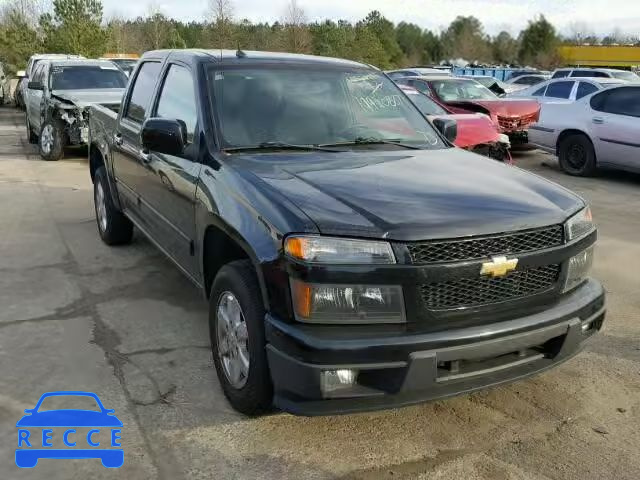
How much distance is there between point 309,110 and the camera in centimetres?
404

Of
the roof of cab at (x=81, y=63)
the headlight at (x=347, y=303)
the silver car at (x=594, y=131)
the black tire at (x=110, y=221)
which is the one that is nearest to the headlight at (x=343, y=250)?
the headlight at (x=347, y=303)

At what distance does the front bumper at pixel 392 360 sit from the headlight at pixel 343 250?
29 cm

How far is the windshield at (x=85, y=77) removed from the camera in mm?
12359

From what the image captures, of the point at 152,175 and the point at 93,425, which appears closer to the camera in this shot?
the point at 93,425

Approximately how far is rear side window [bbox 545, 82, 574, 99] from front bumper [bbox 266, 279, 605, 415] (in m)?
13.3

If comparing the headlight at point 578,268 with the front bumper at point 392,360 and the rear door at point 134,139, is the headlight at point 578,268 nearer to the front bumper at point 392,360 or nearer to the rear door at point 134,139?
the front bumper at point 392,360

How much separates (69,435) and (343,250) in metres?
1.65

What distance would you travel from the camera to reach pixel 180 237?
4.10 meters

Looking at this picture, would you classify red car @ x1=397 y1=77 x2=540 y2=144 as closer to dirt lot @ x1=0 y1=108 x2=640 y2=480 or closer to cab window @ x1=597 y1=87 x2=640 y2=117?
cab window @ x1=597 y1=87 x2=640 y2=117

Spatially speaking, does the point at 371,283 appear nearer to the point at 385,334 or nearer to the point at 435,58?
the point at 385,334

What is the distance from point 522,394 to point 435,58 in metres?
81.4

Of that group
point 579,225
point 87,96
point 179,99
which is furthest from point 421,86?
point 579,225

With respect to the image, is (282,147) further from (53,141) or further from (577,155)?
(53,141)

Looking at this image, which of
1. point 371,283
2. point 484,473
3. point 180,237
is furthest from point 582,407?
point 180,237
